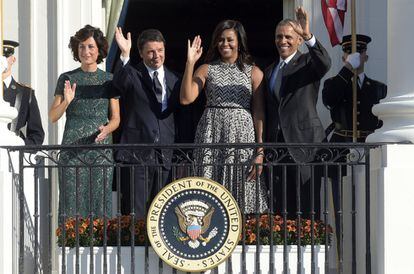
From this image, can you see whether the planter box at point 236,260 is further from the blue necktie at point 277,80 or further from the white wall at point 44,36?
the white wall at point 44,36

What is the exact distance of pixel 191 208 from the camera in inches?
410

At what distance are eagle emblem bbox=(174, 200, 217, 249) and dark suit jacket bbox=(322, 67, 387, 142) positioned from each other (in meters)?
2.03

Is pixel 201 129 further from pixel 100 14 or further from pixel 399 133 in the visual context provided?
pixel 100 14

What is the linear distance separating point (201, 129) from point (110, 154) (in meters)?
0.73

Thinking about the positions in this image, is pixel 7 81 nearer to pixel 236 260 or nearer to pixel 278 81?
pixel 278 81

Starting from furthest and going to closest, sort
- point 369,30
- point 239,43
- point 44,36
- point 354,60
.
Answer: point 44,36 < point 369,30 < point 354,60 < point 239,43

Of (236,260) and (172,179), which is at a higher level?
(172,179)

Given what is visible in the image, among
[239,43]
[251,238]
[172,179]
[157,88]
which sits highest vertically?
[239,43]

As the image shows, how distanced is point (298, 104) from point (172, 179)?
1142mm

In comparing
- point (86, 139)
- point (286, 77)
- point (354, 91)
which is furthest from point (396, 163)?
point (86, 139)

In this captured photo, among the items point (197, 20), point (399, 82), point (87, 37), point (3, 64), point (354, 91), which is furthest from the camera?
point (197, 20)

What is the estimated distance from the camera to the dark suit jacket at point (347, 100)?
11922mm

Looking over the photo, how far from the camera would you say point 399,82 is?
1050 cm

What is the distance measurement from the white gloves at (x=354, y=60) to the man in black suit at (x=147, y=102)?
5.07 feet
